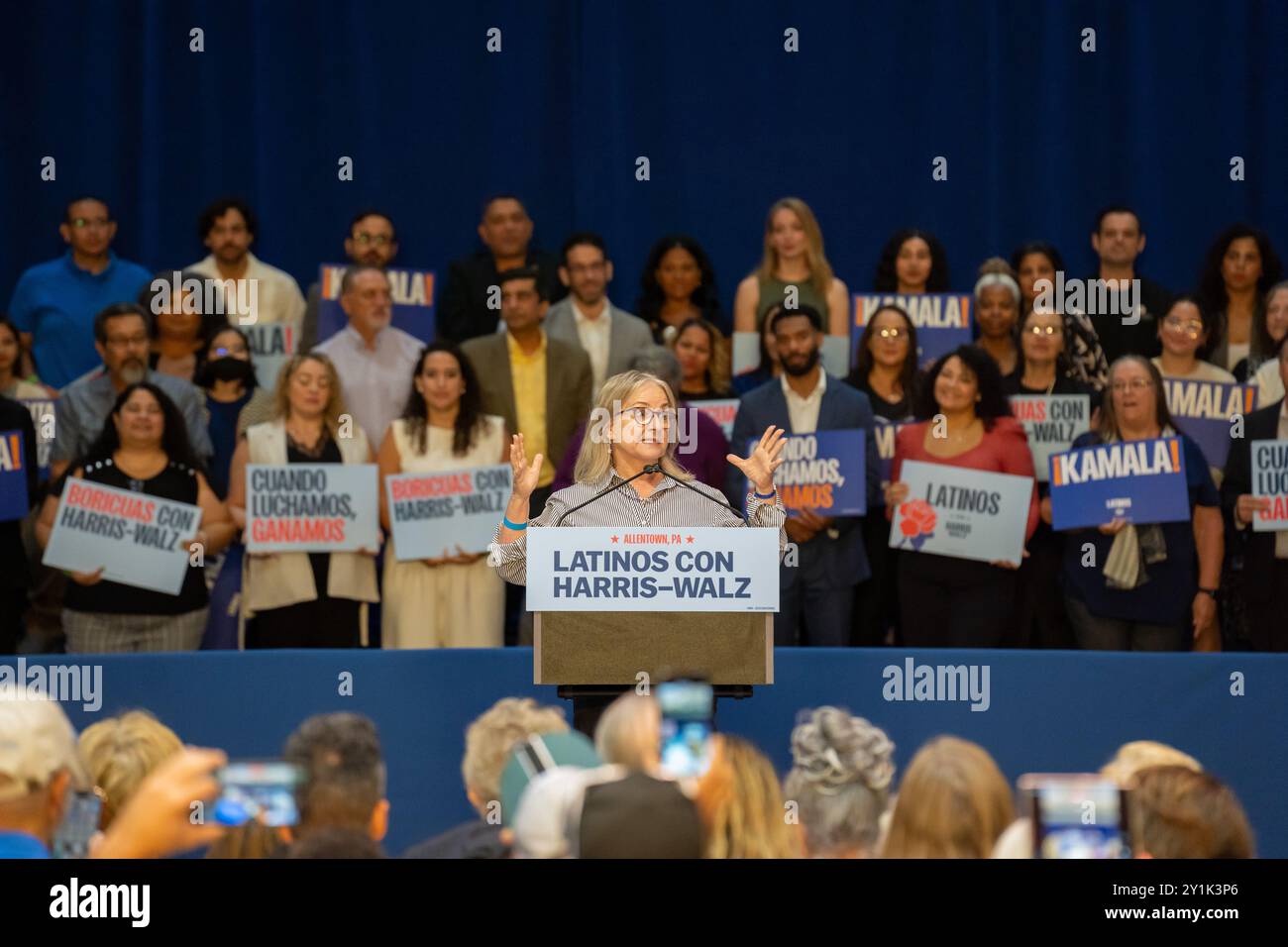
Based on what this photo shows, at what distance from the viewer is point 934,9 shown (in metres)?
10.9

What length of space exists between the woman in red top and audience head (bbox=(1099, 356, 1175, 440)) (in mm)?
384

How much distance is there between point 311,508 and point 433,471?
0.53 meters

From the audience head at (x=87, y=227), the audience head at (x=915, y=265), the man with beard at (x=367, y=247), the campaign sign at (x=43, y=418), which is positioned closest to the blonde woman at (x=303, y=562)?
the campaign sign at (x=43, y=418)

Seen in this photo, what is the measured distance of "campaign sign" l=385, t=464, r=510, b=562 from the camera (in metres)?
7.78

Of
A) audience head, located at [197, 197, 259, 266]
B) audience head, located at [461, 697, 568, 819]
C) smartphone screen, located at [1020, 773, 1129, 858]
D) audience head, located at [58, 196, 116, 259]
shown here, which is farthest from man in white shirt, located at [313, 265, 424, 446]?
smartphone screen, located at [1020, 773, 1129, 858]

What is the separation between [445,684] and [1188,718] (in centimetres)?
263

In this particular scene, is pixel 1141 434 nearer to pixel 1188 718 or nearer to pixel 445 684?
pixel 1188 718

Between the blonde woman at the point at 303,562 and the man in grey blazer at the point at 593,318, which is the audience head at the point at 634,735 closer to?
the blonde woman at the point at 303,562

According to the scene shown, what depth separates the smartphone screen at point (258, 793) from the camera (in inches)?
143

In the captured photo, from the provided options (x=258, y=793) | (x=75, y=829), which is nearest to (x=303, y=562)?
(x=258, y=793)

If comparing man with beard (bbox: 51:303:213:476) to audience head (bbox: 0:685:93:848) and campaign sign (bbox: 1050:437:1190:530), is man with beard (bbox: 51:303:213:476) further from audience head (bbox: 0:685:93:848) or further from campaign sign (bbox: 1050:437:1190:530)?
audience head (bbox: 0:685:93:848)

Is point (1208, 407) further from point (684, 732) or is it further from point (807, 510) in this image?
point (684, 732)

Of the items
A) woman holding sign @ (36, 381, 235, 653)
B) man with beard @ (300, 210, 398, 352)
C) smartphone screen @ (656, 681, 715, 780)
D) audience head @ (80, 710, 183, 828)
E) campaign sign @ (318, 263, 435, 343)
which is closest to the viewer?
smartphone screen @ (656, 681, 715, 780)
